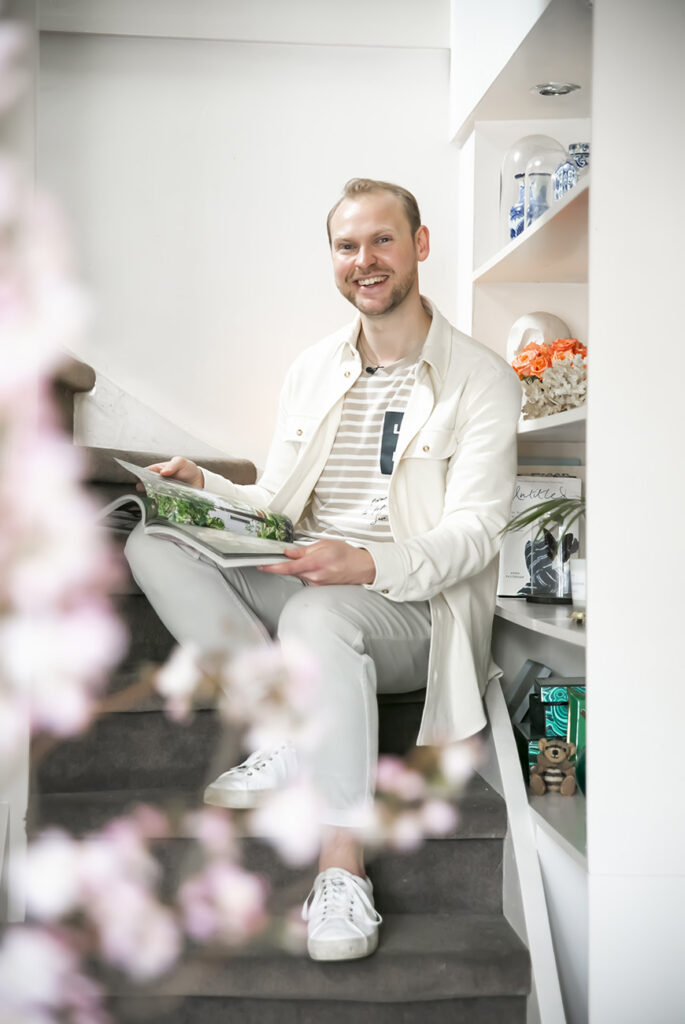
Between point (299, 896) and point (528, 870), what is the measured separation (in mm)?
253

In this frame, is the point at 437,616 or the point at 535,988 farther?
the point at 437,616

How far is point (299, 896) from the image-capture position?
3.53ft

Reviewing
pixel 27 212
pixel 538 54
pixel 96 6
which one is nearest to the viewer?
pixel 27 212

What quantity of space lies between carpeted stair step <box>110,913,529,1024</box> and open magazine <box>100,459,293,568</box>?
1.28 ft

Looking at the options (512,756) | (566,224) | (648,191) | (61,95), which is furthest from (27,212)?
(61,95)

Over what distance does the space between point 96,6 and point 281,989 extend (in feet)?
5.16

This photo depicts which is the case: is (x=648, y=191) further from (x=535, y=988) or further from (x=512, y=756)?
(x=535, y=988)

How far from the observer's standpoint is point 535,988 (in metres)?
1.02

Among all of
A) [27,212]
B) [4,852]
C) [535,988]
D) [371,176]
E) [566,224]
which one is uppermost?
[371,176]

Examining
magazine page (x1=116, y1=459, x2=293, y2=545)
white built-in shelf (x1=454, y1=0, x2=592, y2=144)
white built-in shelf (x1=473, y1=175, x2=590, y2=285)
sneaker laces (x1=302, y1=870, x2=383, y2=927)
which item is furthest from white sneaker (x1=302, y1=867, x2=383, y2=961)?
white built-in shelf (x1=454, y1=0, x2=592, y2=144)

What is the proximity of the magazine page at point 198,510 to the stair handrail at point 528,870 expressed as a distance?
0.37 metres

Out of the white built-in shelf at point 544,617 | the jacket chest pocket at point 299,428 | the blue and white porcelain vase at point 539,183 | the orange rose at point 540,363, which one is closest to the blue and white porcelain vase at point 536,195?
the blue and white porcelain vase at point 539,183

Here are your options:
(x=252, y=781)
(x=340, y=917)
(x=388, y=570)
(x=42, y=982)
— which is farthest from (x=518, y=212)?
(x=42, y=982)

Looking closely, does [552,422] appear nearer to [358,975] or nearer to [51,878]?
[358,975]
